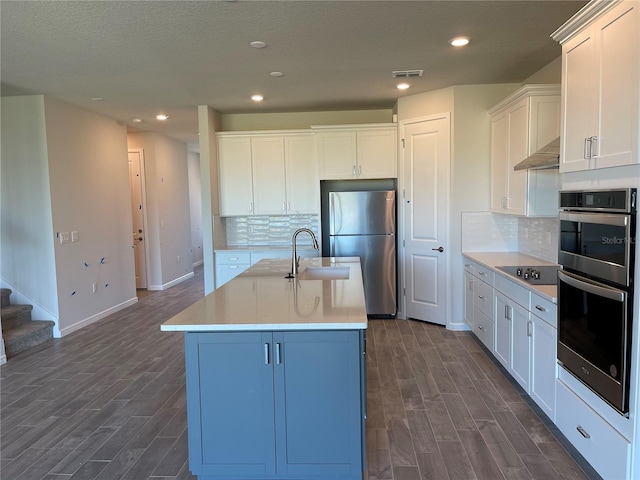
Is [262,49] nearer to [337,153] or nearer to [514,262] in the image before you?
[337,153]

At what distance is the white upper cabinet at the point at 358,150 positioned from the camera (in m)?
5.06

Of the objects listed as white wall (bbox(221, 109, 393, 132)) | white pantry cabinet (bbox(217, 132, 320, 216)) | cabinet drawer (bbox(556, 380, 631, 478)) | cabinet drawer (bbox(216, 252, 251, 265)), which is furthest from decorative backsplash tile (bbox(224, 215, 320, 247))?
cabinet drawer (bbox(556, 380, 631, 478))

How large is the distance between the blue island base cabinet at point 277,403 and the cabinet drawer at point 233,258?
3.22 metres

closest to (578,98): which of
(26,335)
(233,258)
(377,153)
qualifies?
(377,153)

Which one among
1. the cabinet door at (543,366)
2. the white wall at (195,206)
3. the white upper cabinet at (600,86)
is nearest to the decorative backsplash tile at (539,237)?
the cabinet door at (543,366)

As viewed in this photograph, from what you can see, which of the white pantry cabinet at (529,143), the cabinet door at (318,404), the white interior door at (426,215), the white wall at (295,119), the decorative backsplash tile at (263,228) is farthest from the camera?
the decorative backsplash tile at (263,228)

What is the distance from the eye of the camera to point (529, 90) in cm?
331

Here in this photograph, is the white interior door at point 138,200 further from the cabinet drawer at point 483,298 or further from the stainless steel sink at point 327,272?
the cabinet drawer at point 483,298

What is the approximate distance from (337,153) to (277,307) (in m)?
3.29

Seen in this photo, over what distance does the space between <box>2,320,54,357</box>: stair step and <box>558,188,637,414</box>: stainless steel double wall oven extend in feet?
15.5

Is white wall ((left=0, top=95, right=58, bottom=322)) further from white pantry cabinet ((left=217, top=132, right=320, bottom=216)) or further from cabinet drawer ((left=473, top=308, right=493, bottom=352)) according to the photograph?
cabinet drawer ((left=473, top=308, right=493, bottom=352))

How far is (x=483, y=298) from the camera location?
12.4 feet

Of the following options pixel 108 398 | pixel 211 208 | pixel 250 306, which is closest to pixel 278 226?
pixel 211 208

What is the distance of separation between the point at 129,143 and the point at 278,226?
10.7ft
